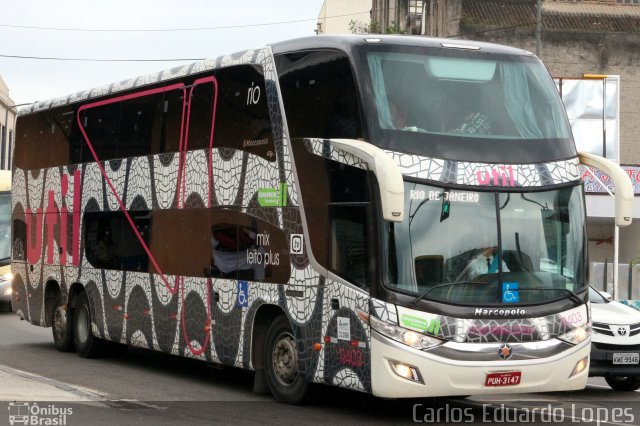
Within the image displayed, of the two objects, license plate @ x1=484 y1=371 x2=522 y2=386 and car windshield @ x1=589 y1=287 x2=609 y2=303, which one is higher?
car windshield @ x1=589 y1=287 x2=609 y2=303

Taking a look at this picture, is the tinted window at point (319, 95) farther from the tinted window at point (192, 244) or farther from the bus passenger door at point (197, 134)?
the bus passenger door at point (197, 134)

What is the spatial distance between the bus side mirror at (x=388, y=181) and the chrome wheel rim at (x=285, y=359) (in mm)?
2535

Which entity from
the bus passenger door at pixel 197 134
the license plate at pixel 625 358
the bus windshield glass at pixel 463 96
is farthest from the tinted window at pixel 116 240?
the license plate at pixel 625 358

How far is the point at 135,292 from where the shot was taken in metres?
17.2

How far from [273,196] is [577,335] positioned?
3.64 meters

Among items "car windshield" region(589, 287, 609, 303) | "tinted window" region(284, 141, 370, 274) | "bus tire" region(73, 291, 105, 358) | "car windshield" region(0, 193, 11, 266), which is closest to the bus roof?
"tinted window" region(284, 141, 370, 274)

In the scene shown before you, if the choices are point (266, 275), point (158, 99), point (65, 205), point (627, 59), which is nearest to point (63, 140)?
point (65, 205)

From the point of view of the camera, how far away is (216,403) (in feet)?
45.0

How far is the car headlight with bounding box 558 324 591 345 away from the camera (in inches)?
480

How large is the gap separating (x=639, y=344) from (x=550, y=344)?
14.2 ft

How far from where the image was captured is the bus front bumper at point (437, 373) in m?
11.6

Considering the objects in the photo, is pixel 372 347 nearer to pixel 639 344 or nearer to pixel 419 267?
pixel 419 267

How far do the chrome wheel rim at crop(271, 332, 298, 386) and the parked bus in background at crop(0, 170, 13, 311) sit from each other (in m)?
17.4

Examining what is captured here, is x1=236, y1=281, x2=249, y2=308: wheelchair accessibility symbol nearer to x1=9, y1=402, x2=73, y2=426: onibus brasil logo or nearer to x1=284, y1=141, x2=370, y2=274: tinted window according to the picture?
x1=284, y1=141, x2=370, y2=274: tinted window
